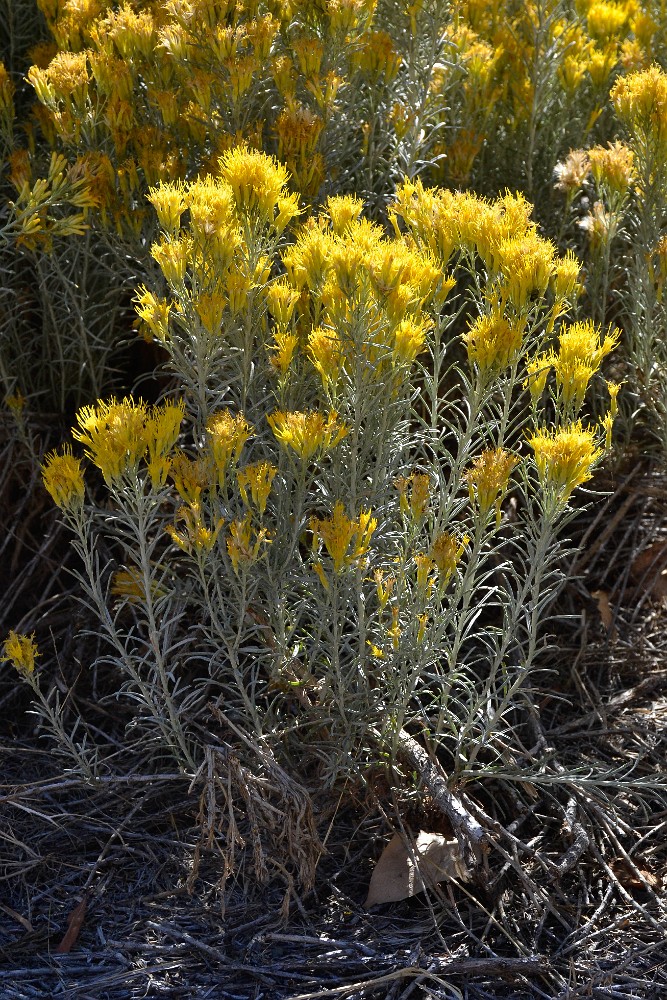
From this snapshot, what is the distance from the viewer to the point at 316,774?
2357mm

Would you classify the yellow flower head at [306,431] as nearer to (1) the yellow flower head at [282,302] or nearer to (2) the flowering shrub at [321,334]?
(2) the flowering shrub at [321,334]

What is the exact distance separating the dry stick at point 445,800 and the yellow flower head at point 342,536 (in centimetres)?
54

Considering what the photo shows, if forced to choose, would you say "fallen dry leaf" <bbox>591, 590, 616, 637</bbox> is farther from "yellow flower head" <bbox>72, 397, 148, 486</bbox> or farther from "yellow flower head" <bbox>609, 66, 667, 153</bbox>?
A: "yellow flower head" <bbox>72, 397, 148, 486</bbox>

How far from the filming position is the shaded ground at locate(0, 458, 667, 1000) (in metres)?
2.01

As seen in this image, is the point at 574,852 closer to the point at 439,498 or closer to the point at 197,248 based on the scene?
the point at 439,498

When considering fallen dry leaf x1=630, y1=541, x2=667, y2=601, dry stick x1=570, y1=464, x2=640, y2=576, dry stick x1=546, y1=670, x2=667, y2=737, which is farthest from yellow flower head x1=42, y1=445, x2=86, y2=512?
fallen dry leaf x1=630, y1=541, x2=667, y2=601

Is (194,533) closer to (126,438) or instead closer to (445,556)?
(126,438)

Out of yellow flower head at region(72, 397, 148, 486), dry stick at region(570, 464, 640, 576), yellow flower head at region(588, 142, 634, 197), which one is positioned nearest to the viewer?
yellow flower head at region(72, 397, 148, 486)

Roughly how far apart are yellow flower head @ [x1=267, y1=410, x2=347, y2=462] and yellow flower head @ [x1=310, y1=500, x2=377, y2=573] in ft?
0.41

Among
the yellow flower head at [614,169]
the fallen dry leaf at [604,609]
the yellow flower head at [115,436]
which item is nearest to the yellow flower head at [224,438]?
the yellow flower head at [115,436]

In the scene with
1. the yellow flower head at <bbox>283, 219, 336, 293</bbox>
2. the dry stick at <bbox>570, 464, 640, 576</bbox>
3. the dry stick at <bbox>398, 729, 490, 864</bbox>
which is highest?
the yellow flower head at <bbox>283, 219, 336, 293</bbox>

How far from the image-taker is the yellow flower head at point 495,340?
1989 mm

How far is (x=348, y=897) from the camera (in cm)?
219

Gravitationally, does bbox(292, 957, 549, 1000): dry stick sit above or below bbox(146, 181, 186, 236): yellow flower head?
below
